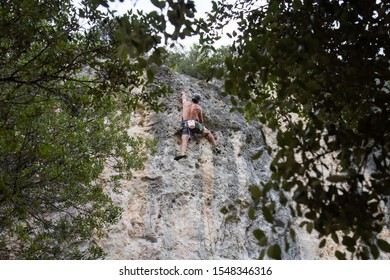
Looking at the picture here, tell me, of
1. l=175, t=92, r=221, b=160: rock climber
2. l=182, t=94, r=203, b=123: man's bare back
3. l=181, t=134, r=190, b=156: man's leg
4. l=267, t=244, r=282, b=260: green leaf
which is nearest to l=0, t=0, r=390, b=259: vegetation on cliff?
l=267, t=244, r=282, b=260: green leaf

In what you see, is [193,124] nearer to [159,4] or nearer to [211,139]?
[211,139]

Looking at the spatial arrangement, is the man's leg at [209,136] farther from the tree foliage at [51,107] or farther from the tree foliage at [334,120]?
the tree foliage at [334,120]

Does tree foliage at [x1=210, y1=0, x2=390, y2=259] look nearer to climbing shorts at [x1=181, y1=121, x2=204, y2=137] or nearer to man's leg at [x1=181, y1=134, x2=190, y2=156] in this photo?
man's leg at [x1=181, y1=134, x2=190, y2=156]

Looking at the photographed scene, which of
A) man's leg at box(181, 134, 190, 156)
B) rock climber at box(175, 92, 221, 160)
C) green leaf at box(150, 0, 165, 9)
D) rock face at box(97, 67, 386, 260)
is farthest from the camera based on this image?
rock climber at box(175, 92, 221, 160)

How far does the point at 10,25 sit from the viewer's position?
A: 13.7ft

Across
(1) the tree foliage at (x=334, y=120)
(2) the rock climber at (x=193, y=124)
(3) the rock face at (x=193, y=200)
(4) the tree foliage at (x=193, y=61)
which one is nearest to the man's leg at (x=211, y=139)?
(2) the rock climber at (x=193, y=124)

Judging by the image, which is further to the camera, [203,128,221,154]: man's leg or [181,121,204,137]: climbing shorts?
[203,128,221,154]: man's leg

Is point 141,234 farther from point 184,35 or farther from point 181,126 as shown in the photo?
point 184,35

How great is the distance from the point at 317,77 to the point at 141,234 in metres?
6.94

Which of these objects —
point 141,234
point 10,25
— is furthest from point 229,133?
point 10,25

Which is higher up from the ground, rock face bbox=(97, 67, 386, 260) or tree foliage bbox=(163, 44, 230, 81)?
tree foliage bbox=(163, 44, 230, 81)

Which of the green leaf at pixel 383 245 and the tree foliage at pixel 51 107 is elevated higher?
the tree foliage at pixel 51 107

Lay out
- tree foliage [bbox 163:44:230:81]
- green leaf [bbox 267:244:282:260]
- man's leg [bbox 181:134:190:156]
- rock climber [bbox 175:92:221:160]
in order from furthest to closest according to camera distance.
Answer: tree foliage [bbox 163:44:230:81]
rock climber [bbox 175:92:221:160]
man's leg [bbox 181:134:190:156]
green leaf [bbox 267:244:282:260]

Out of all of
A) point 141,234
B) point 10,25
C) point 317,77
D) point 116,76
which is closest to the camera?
point 317,77
